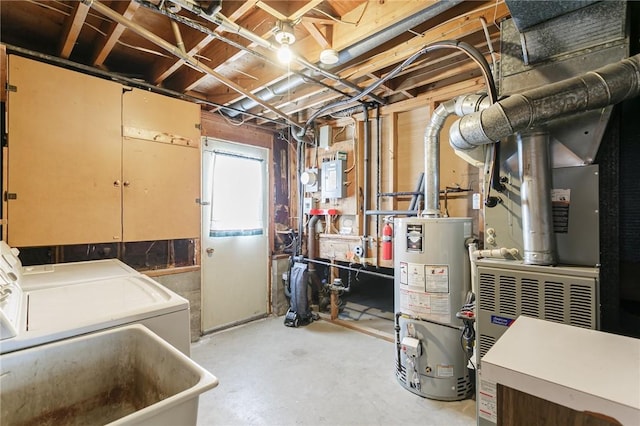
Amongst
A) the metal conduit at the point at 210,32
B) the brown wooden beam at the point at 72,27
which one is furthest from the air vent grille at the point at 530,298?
the brown wooden beam at the point at 72,27

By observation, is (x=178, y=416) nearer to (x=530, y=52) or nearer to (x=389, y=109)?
(x=530, y=52)

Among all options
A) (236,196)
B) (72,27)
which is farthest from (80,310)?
(236,196)

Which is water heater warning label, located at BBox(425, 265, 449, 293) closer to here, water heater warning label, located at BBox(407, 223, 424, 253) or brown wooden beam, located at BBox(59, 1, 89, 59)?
water heater warning label, located at BBox(407, 223, 424, 253)

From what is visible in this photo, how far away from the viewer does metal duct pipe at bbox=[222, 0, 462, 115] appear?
1737mm

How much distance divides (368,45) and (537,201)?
4.80 feet

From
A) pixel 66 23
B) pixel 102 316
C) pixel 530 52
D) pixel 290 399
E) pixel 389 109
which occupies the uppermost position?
pixel 66 23

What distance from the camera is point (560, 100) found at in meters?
1.44

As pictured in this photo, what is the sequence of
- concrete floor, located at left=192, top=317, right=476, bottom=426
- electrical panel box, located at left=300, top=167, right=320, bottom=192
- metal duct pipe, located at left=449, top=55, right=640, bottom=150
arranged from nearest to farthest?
metal duct pipe, located at left=449, top=55, right=640, bottom=150, concrete floor, located at left=192, top=317, right=476, bottom=426, electrical panel box, located at left=300, top=167, right=320, bottom=192

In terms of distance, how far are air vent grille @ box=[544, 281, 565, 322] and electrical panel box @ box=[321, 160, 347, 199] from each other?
2354 millimetres

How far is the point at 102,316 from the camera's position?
3.99 ft

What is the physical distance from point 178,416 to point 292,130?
353cm

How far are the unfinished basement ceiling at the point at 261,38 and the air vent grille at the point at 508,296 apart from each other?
5.03 feet

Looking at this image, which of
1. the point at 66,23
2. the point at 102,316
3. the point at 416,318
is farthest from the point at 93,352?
the point at 66,23

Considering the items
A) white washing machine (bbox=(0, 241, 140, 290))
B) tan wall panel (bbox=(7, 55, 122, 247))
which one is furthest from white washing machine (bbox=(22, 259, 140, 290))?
tan wall panel (bbox=(7, 55, 122, 247))
